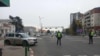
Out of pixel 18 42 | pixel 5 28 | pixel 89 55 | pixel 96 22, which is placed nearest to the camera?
pixel 89 55

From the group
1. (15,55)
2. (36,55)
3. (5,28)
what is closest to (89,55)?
(36,55)

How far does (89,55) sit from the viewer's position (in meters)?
20.0

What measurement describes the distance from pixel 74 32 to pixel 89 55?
501ft

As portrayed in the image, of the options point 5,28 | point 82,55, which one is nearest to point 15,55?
point 82,55

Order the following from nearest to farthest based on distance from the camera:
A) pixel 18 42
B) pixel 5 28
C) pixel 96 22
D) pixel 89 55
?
pixel 89 55, pixel 18 42, pixel 5 28, pixel 96 22

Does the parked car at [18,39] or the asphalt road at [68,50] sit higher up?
the parked car at [18,39]

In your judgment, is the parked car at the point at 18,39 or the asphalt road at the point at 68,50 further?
the parked car at the point at 18,39

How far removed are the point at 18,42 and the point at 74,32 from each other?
138 m

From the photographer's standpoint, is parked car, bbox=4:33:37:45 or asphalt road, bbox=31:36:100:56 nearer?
asphalt road, bbox=31:36:100:56

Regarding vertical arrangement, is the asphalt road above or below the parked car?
below

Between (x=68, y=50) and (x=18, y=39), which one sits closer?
(x=68, y=50)

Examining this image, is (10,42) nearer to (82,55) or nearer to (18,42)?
(18,42)

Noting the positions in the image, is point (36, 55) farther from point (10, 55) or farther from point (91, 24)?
point (91, 24)

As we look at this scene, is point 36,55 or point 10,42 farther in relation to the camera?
point 10,42
